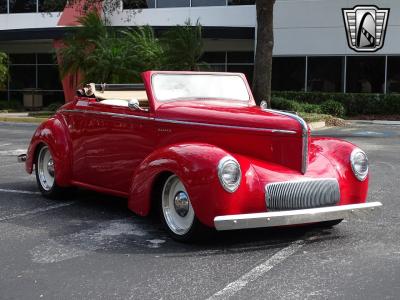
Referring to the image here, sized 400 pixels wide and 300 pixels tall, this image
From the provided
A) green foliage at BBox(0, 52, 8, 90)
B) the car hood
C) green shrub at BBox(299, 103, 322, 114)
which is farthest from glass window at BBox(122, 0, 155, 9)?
the car hood

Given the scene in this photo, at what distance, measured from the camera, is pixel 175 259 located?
17.2 ft

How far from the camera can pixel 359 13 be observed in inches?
983

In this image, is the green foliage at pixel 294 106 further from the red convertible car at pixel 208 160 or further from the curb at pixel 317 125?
the red convertible car at pixel 208 160

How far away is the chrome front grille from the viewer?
18.0ft

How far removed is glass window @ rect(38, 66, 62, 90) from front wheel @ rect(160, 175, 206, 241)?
27.8m

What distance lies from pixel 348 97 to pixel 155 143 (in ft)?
63.7

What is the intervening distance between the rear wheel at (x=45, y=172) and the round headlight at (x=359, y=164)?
149 inches

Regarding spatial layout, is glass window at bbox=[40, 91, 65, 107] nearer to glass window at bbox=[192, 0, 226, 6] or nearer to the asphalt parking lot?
glass window at bbox=[192, 0, 226, 6]

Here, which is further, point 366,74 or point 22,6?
point 22,6

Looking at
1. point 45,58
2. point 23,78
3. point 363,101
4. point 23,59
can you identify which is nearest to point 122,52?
point 363,101

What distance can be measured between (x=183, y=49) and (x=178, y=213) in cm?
1695

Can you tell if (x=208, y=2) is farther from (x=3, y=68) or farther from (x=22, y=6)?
(x=22, y=6)

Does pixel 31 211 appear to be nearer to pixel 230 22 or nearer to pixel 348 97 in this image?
pixel 348 97

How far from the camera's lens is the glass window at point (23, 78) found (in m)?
33.4
